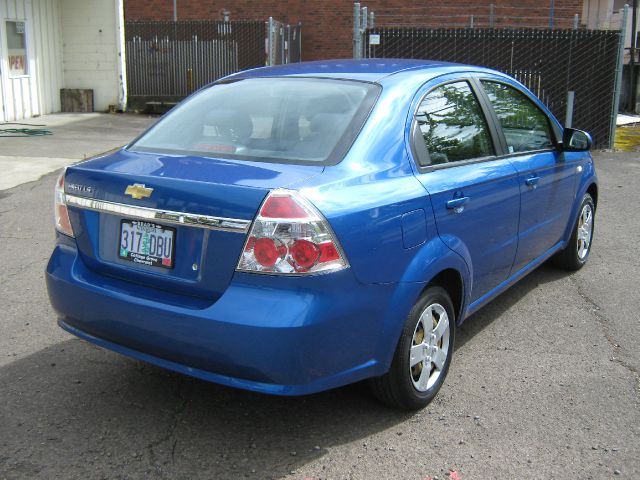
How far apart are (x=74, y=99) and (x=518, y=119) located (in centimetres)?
1545

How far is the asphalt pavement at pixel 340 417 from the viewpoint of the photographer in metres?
3.22

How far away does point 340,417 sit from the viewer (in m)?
3.66

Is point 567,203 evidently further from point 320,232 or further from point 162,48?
point 162,48

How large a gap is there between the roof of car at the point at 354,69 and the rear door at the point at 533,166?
482 millimetres

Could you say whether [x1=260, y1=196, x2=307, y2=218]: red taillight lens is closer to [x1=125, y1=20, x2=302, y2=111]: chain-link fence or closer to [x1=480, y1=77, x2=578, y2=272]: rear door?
[x1=480, y1=77, x2=578, y2=272]: rear door

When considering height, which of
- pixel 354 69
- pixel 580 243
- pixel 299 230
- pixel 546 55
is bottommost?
pixel 580 243

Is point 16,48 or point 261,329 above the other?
point 16,48

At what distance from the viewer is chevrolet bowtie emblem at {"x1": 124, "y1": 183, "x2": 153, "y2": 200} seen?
3.25m

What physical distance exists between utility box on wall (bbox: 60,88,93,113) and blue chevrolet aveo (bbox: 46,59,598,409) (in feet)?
49.1

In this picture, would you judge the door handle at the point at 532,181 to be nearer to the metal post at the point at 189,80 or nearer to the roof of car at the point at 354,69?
the roof of car at the point at 354,69

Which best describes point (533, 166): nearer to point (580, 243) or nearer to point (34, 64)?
point (580, 243)

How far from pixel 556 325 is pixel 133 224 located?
3.06 m

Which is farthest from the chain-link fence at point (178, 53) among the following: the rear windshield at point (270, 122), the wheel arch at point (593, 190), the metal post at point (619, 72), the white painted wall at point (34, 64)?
the rear windshield at point (270, 122)

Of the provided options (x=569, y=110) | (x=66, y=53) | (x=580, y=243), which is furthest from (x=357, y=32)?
(x=66, y=53)
